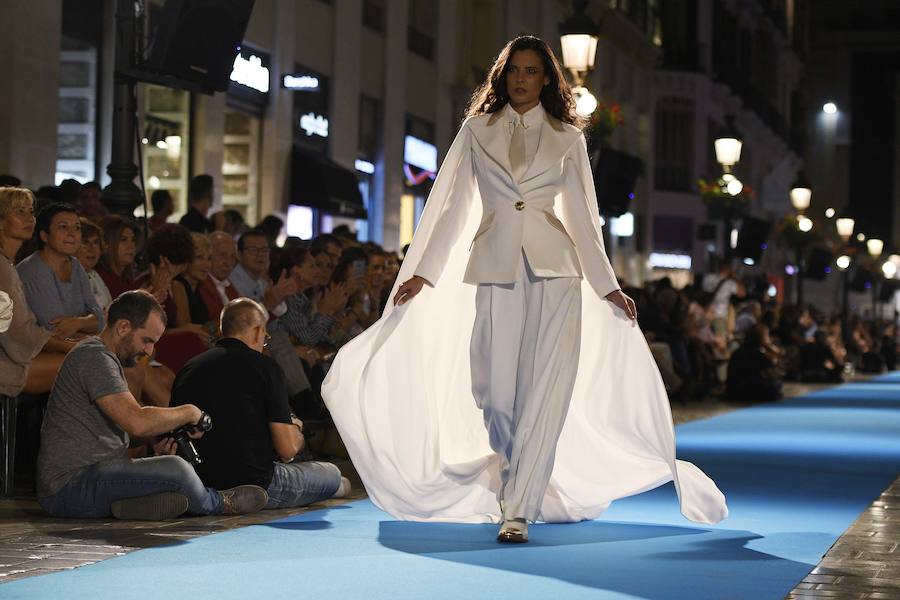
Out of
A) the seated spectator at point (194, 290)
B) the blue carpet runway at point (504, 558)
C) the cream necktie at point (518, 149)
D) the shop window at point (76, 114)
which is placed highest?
the shop window at point (76, 114)

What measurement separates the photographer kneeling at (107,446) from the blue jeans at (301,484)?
0.57 m

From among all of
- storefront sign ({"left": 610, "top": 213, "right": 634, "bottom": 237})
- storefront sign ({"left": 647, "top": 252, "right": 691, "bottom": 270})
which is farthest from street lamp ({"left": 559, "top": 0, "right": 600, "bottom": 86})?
storefront sign ({"left": 647, "top": 252, "right": 691, "bottom": 270})

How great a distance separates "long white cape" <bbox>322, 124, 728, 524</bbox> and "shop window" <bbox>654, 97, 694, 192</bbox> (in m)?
42.1

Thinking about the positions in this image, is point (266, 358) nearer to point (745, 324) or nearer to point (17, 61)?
point (17, 61)

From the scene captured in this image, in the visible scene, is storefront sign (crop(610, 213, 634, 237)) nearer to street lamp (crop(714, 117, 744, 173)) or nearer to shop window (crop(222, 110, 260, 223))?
street lamp (crop(714, 117, 744, 173))

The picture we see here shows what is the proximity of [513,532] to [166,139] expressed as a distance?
1270 centimetres

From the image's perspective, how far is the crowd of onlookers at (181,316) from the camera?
28.6 feet

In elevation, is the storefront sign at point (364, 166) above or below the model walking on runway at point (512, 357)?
above

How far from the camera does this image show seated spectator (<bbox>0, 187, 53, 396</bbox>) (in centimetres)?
954

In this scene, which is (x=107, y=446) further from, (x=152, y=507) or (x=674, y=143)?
(x=674, y=143)

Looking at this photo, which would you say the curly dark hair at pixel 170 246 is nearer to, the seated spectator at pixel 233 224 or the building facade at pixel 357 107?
the seated spectator at pixel 233 224

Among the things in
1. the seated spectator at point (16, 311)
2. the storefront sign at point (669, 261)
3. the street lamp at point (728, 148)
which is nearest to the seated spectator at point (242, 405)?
the seated spectator at point (16, 311)

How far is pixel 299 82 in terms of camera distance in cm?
2303

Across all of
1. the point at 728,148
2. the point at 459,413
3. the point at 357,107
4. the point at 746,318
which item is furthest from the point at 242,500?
the point at 746,318
